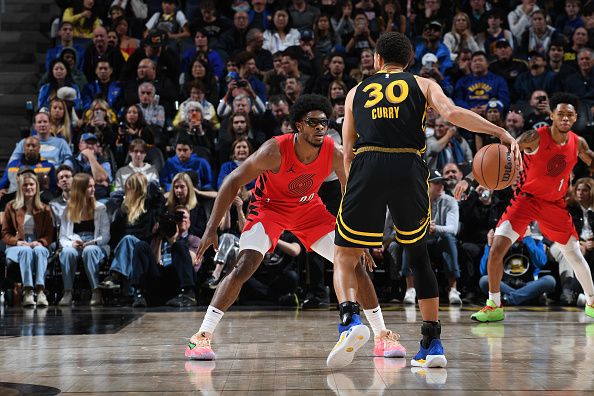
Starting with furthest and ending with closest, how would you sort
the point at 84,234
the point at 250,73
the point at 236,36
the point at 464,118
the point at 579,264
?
the point at 236,36 → the point at 250,73 → the point at 84,234 → the point at 579,264 → the point at 464,118

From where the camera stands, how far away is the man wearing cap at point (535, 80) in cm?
1107

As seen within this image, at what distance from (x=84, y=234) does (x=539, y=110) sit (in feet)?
17.8

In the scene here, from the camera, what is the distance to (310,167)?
204 inches

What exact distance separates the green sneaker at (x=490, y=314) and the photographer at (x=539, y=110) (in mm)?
3712

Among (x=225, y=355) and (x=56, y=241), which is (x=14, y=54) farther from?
(x=225, y=355)

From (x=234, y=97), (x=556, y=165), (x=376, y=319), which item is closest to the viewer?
(x=376, y=319)

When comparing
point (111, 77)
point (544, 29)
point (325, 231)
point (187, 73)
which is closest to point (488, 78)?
point (544, 29)

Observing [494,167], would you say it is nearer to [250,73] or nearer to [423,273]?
[423,273]

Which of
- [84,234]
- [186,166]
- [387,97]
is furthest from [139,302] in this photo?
[387,97]

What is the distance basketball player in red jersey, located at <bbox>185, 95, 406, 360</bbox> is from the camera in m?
4.95

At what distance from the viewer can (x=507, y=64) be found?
11.6 m

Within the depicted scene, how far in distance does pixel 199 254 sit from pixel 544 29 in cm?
874

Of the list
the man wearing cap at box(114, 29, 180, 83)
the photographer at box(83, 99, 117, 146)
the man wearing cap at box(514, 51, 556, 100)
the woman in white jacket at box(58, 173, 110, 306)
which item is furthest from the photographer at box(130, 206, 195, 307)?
the man wearing cap at box(514, 51, 556, 100)

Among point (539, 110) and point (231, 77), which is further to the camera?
point (231, 77)
